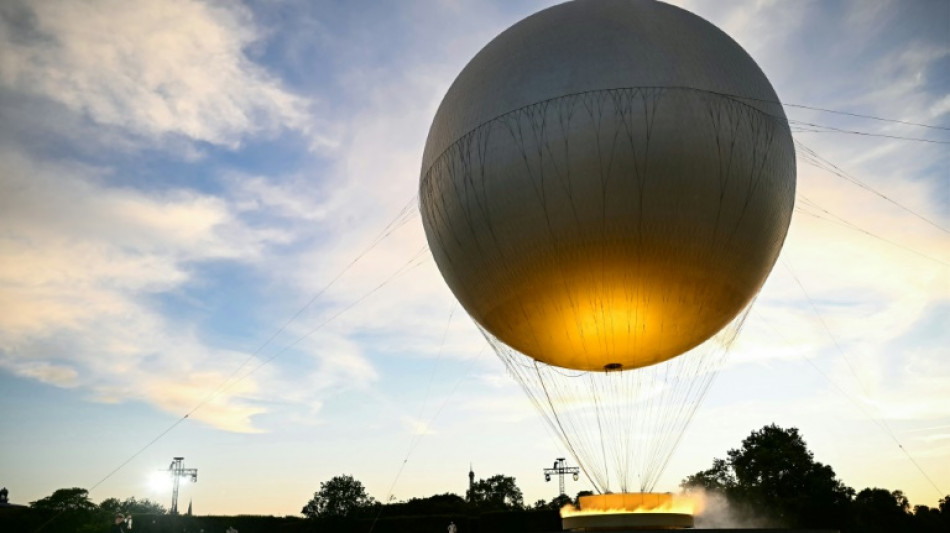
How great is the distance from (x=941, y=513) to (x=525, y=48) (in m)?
41.0

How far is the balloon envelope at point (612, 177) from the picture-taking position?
1109 cm

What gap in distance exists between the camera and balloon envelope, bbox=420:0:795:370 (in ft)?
36.4

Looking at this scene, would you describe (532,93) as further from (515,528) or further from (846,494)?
(846,494)

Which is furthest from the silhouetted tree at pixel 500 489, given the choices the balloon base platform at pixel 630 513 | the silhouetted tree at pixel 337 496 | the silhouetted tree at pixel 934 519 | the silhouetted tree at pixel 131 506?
the balloon base platform at pixel 630 513

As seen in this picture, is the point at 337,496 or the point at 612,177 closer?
the point at 612,177

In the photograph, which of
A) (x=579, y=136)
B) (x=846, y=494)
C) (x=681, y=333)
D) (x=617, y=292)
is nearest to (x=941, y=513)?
(x=846, y=494)

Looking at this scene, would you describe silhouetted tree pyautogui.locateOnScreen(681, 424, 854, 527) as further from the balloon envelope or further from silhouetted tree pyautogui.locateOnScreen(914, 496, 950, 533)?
the balloon envelope

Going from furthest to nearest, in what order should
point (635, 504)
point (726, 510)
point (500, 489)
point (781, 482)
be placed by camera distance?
1. point (500, 489)
2. point (781, 482)
3. point (726, 510)
4. point (635, 504)

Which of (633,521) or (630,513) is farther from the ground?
(630,513)

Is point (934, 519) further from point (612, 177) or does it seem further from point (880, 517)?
point (612, 177)

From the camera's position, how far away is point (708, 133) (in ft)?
36.6

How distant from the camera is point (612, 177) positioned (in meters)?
11.0

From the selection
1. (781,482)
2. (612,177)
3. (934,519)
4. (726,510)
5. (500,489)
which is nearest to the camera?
(612,177)

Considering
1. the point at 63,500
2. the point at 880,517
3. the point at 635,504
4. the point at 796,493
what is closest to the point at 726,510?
the point at 796,493
